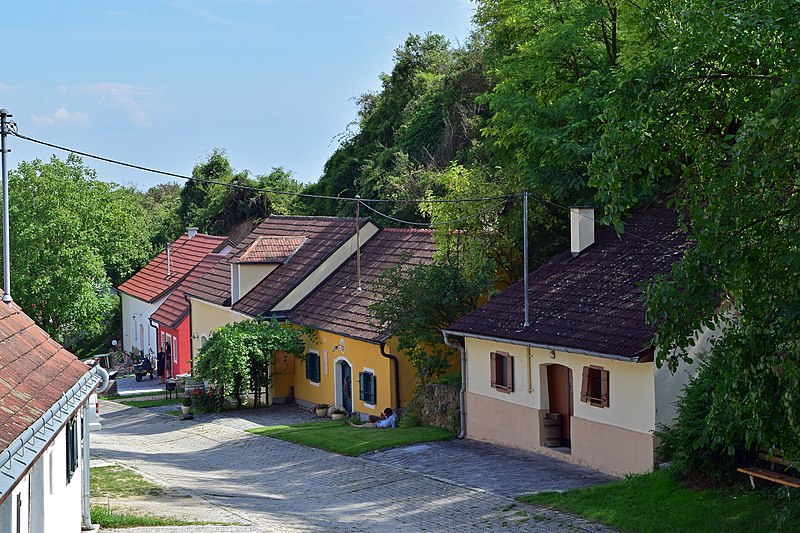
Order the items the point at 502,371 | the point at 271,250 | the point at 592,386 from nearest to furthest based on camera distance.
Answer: the point at 592,386 < the point at 502,371 < the point at 271,250

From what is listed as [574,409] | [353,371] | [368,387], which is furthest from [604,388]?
[353,371]

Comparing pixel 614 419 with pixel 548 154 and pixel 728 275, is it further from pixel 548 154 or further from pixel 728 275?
pixel 728 275

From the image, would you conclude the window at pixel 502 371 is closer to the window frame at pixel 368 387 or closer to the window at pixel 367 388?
the window frame at pixel 368 387

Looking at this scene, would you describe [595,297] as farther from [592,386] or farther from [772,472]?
[772,472]

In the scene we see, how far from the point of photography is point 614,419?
66.2 feet

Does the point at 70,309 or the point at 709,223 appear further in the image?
the point at 70,309

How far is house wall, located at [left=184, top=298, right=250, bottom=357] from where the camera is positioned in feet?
127

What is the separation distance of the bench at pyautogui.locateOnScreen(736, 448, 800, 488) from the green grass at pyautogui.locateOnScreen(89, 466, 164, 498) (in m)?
10.1

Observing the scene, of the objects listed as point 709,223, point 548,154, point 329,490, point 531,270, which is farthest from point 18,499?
point 531,270

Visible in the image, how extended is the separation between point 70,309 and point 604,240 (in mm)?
28995

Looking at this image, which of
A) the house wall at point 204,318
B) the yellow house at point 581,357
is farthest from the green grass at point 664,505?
the house wall at point 204,318

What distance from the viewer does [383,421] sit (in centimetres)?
2803

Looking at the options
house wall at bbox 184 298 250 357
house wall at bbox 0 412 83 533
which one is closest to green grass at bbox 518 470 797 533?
house wall at bbox 0 412 83 533

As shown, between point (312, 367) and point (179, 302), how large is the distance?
14707 millimetres
